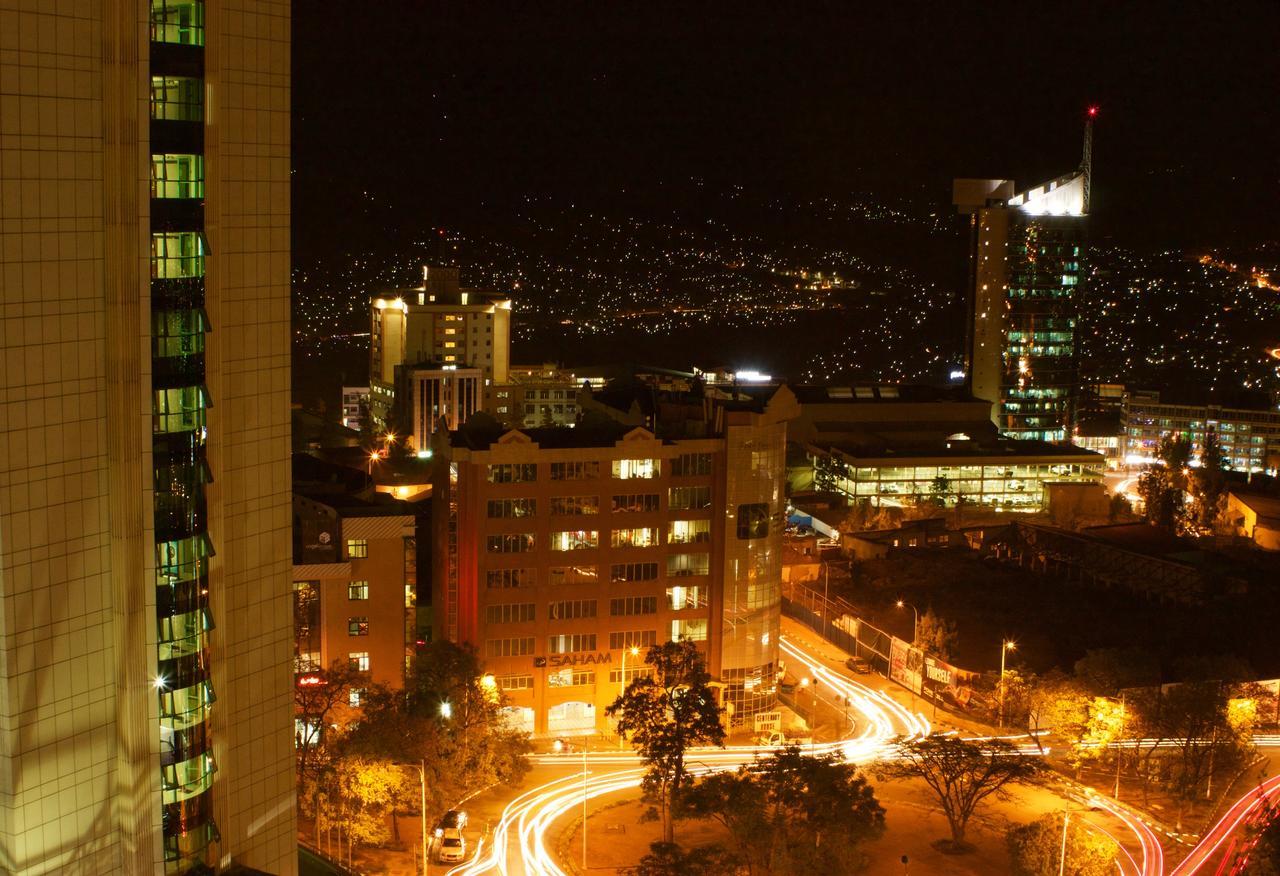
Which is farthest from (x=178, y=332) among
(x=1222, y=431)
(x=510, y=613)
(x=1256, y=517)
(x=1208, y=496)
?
(x=1222, y=431)

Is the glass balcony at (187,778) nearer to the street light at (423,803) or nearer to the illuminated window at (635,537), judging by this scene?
the street light at (423,803)

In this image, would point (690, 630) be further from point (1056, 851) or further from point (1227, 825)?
point (1227, 825)

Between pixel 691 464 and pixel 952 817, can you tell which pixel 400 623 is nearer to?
pixel 691 464

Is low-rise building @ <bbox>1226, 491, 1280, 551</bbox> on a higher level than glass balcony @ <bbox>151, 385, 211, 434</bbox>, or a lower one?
lower

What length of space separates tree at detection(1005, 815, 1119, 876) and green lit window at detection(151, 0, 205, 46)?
14.1 m

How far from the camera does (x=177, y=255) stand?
12.0 metres

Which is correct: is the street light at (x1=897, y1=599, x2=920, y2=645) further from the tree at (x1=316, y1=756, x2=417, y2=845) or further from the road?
the tree at (x1=316, y1=756, x2=417, y2=845)

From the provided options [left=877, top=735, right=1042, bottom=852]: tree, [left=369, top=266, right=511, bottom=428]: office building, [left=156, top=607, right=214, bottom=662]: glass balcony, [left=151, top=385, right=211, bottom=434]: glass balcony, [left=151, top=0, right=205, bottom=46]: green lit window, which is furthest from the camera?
[left=369, top=266, right=511, bottom=428]: office building

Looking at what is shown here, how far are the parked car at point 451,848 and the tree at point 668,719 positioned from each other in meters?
2.85

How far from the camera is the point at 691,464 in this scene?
82.9ft

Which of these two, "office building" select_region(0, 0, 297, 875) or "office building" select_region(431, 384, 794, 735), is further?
"office building" select_region(431, 384, 794, 735)

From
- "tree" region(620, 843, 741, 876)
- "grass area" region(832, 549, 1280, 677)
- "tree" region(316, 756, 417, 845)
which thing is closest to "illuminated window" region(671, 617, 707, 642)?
"grass area" region(832, 549, 1280, 677)

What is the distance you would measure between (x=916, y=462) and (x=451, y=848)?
30.6 m

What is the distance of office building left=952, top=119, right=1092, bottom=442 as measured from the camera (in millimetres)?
57625
